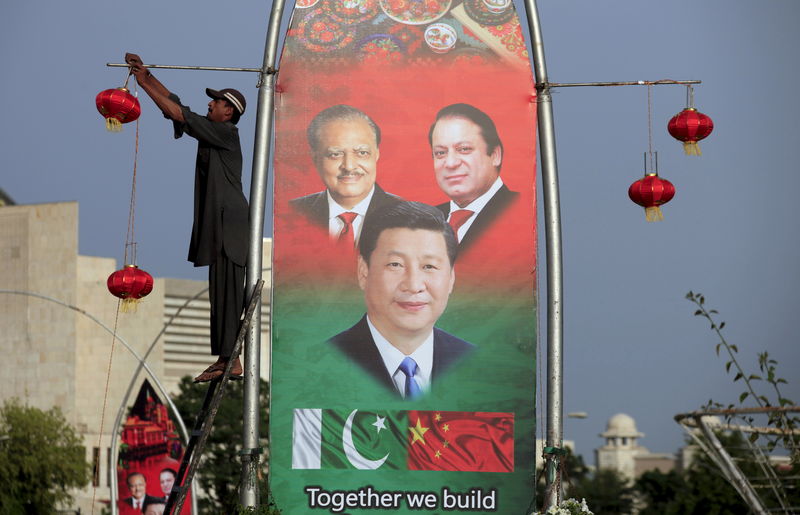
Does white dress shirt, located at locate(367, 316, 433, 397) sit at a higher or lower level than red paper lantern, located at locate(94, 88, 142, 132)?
lower

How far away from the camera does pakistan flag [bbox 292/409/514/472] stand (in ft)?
40.9

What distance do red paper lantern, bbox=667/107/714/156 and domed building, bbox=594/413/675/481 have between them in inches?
5196

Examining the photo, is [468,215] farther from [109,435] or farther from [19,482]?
[109,435]

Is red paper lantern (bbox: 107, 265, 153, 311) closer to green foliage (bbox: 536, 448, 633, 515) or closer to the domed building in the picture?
green foliage (bbox: 536, 448, 633, 515)

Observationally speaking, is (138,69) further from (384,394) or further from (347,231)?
(384,394)

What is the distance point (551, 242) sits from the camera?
41.6ft

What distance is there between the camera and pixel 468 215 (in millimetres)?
12867

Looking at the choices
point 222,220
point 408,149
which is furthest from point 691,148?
point 222,220

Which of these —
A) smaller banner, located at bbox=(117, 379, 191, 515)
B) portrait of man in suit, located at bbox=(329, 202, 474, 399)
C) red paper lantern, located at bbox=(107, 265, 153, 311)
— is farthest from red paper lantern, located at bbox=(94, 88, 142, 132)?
smaller banner, located at bbox=(117, 379, 191, 515)

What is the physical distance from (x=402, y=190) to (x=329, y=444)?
2290 mm

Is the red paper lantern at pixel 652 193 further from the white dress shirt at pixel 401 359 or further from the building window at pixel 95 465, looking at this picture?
the building window at pixel 95 465

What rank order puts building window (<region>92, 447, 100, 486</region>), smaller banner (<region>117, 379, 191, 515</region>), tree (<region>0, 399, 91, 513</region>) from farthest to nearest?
tree (<region>0, 399, 91, 513</region>), smaller banner (<region>117, 379, 191, 515</region>), building window (<region>92, 447, 100, 486</region>)

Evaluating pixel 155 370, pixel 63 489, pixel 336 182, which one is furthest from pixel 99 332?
pixel 336 182

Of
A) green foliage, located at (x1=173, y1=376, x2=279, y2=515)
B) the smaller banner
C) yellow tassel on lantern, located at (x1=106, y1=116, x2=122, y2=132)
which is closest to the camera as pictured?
Result: yellow tassel on lantern, located at (x1=106, y1=116, x2=122, y2=132)
